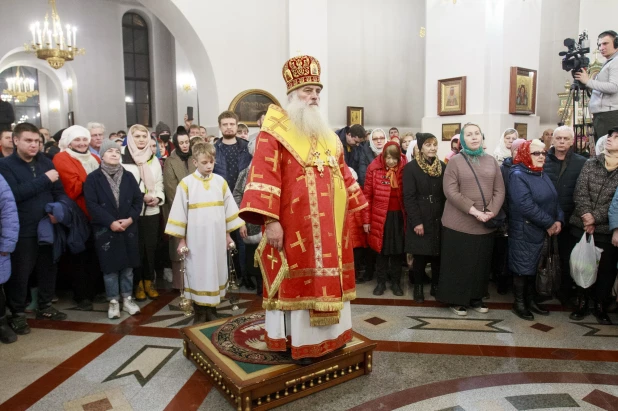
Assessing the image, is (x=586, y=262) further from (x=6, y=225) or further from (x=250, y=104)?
(x=250, y=104)

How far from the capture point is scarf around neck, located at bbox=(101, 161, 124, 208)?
15.0 ft

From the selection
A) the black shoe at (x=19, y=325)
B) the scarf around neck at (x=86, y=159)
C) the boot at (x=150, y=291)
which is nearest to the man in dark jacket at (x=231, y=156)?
the boot at (x=150, y=291)

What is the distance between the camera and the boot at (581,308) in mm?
4523

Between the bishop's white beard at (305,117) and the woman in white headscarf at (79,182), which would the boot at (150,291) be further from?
the bishop's white beard at (305,117)

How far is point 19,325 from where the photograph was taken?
4.26 m

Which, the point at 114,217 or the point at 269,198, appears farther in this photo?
the point at 114,217

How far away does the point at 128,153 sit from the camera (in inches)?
203

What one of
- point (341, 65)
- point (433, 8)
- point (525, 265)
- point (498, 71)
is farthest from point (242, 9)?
point (525, 265)

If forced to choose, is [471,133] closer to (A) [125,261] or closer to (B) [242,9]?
(A) [125,261]

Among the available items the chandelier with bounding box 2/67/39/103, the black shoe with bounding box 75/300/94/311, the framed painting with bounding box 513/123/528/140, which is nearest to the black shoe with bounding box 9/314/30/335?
the black shoe with bounding box 75/300/94/311

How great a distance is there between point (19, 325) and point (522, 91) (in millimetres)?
9328

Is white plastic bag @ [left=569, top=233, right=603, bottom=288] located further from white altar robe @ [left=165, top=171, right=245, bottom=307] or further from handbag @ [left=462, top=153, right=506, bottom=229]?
white altar robe @ [left=165, top=171, right=245, bottom=307]

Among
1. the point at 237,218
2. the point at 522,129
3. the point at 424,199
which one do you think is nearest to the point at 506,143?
the point at 424,199

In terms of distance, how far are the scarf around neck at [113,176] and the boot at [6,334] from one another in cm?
133
